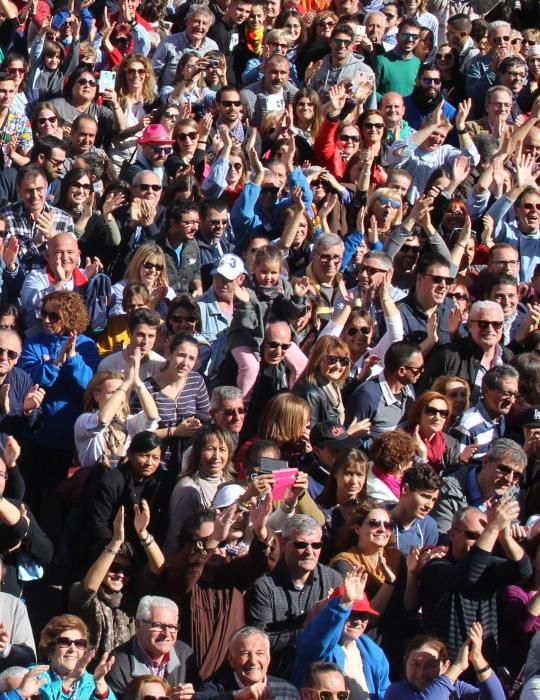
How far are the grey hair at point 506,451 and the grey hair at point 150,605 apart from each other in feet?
7.81

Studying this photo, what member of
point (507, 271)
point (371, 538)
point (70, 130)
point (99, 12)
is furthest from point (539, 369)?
point (99, 12)

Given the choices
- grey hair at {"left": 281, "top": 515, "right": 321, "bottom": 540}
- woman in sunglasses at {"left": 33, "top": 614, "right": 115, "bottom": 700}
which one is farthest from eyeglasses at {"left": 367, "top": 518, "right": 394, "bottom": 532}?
woman in sunglasses at {"left": 33, "top": 614, "right": 115, "bottom": 700}

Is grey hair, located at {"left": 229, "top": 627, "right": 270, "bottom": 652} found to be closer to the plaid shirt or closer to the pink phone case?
the pink phone case

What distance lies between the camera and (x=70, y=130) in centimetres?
1412

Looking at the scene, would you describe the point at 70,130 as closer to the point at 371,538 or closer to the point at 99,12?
the point at 99,12

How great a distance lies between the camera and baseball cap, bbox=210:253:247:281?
1195 centimetres

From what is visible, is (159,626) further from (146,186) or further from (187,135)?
(187,135)

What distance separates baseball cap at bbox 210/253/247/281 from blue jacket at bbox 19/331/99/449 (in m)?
1.14

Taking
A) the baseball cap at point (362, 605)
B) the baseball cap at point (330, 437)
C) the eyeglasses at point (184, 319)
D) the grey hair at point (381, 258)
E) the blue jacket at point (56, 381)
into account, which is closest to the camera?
the baseball cap at point (362, 605)

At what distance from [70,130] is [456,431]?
4212 millimetres

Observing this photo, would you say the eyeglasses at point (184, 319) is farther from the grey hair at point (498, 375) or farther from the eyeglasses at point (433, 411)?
the grey hair at point (498, 375)

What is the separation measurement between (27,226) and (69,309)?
1.46 metres

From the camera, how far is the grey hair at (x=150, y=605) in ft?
30.0

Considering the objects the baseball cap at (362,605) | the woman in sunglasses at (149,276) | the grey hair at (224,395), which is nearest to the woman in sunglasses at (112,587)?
the baseball cap at (362,605)
